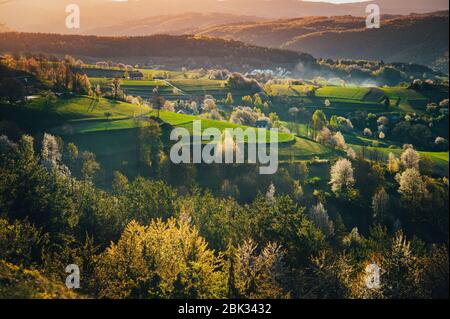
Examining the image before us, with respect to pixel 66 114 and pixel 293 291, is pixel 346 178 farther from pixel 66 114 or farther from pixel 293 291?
pixel 66 114

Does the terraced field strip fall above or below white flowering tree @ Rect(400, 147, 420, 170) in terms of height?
above

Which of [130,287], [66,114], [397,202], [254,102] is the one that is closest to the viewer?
[130,287]

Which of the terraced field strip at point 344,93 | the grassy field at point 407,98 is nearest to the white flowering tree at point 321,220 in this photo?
the grassy field at point 407,98

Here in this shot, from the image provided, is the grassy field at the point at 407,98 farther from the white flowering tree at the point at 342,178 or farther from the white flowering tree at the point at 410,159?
the white flowering tree at the point at 342,178

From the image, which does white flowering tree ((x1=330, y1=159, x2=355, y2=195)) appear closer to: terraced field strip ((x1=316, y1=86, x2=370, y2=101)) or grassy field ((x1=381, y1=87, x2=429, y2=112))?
grassy field ((x1=381, y1=87, x2=429, y2=112))

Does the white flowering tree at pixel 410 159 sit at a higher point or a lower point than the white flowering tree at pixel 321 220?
higher

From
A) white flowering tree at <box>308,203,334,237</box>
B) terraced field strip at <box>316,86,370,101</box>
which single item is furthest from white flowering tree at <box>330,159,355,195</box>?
terraced field strip at <box>316,86,370,101</box>

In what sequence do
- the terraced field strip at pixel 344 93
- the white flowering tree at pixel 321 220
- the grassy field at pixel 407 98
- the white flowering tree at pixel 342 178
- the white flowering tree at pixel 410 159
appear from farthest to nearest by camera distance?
the terraced field strip at pixel 344 93, the grassy field at pixel 407 98, the white flowering tree at pixel 410 159, the white flowering tree at pixel 342 178, the white flowering tree at pixel 321 220

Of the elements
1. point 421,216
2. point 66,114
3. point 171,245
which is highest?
point 66,114

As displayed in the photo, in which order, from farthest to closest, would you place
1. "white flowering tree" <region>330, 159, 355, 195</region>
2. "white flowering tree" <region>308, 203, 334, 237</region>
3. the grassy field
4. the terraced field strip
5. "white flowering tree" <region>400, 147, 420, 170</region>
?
the terraced field strip, the grassy field, "white flowering tree" <region>400, 147, 420, 170</region>, "white flowering tree" <region>330, 159, 355, 195</region>, "white flowering tree" <region>308, 203, 334, 237</region>

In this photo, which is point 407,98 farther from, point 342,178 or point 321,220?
point 321,220

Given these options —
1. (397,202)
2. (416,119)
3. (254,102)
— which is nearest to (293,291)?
(397,202)
